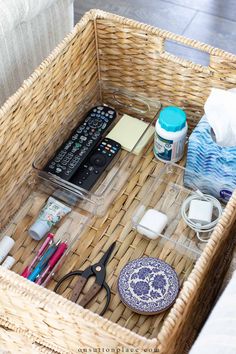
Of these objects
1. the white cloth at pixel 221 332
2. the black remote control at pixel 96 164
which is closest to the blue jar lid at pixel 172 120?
the black remote control at pixel 96 164

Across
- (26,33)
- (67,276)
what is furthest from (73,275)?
(26,33)

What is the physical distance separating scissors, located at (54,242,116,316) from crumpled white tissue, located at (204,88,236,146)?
10.3 inches

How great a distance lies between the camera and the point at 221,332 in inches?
22.3

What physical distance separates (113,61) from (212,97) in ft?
0.83

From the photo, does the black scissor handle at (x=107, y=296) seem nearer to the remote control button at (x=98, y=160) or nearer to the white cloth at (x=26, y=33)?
the remote control button at (x=98, y=160)

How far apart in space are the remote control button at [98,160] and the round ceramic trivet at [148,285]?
19 cm

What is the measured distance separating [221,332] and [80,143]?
19.4 inches

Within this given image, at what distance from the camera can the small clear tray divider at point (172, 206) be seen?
892 millimetres

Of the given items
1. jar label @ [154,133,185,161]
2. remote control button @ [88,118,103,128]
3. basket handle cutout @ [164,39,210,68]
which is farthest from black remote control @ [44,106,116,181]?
basket handle cutout @ [164,39,210,68]

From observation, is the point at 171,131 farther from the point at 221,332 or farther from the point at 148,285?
the point at 221,332

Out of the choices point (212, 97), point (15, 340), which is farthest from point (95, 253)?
point (212, 97)

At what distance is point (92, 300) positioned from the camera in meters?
0.84

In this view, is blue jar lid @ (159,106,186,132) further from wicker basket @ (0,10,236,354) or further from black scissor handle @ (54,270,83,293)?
black scissor handle @ (54,270,83,293)

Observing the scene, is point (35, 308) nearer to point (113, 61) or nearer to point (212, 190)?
point (212, 190)
